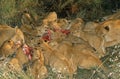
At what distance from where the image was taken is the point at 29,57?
18.8 feet

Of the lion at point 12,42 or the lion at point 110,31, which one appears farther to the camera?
the lion at point 110,31

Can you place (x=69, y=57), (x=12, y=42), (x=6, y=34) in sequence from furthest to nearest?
(x=6, y=34) → (x=12, y=42) → (x=69, y=57)

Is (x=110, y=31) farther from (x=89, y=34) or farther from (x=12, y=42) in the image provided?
(x=12, y=42)

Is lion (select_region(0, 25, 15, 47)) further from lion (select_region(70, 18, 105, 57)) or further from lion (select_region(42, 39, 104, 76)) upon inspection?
lion (select_region(70, 18, 105, 57))

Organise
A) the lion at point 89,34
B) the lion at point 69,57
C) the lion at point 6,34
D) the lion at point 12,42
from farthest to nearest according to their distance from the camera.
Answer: the lion at point 6,34
the lion at point 89,34
the lion at point 12,42
the lion at point 69,57

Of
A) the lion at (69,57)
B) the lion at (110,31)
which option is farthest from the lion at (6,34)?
the lion at (110,31)

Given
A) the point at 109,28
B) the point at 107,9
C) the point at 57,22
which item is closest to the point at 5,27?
the point at 57,22

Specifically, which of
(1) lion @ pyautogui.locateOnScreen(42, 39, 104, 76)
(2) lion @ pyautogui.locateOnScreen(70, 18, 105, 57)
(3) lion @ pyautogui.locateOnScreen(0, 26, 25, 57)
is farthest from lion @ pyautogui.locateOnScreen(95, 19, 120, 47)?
(3) lion @ pyautogui.locateOnScreen(0, 26, 25, 57)

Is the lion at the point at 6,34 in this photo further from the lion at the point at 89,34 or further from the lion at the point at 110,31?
the lion at the point at 110,31

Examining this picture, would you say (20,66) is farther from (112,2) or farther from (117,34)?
(112,2)

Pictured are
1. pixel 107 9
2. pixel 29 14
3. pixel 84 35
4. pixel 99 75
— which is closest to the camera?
pixel 99 75

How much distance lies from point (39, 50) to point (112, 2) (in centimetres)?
221

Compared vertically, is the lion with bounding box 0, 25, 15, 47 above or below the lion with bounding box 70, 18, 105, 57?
above

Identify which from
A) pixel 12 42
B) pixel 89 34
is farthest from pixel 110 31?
pixel 12 42
